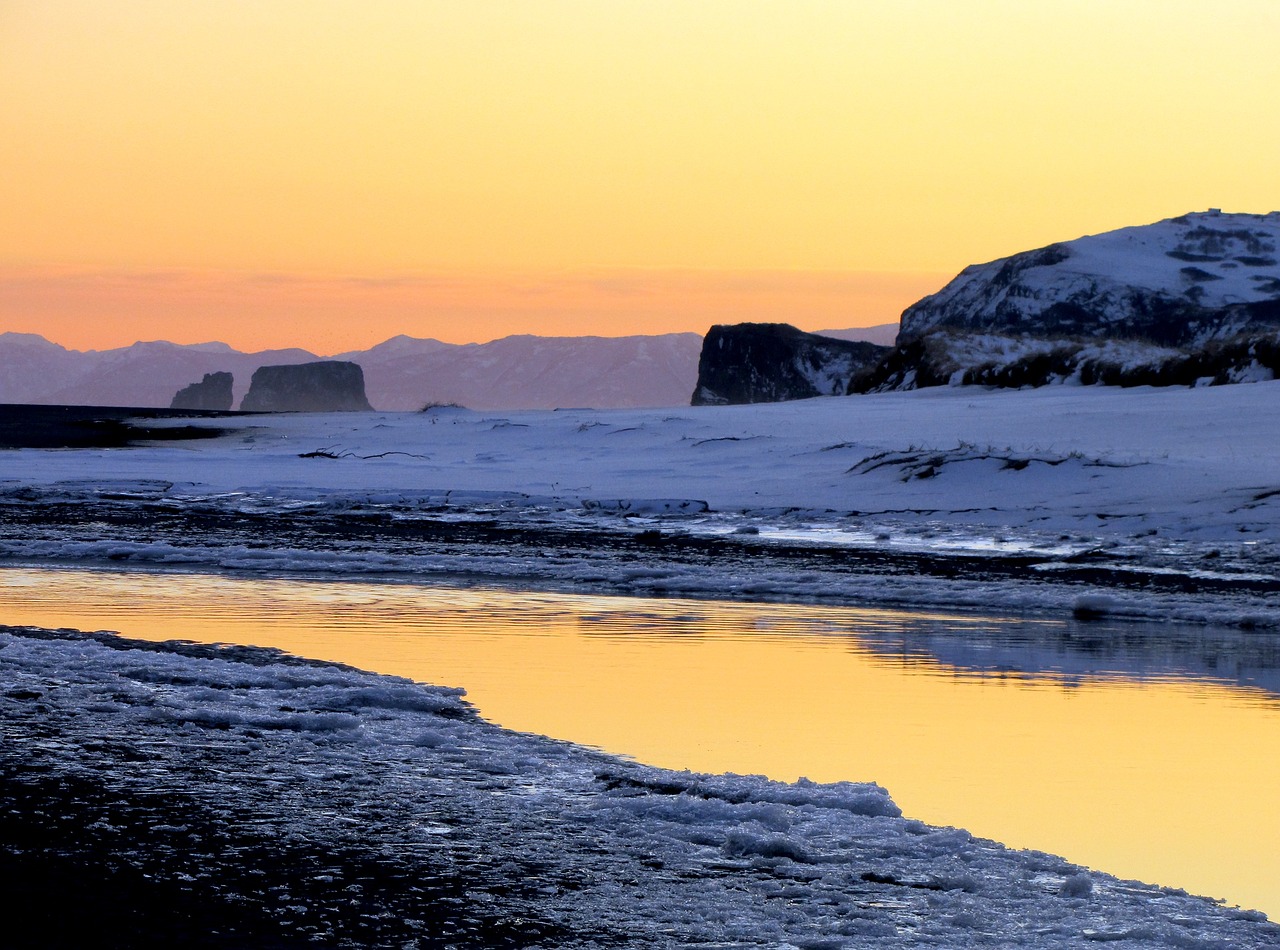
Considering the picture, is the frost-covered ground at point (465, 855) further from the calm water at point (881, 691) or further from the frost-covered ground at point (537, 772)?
the calm water at point (881, 691)

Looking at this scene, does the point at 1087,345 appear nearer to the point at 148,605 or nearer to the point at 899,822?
the point at 148,605

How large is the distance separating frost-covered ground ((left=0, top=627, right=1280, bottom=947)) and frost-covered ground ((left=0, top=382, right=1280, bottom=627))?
5925mm

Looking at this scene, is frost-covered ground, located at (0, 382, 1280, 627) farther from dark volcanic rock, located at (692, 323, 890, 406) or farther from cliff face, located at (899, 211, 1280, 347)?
cliff face, located at (899, 211, 1280, 347)

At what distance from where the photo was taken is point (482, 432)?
109ft

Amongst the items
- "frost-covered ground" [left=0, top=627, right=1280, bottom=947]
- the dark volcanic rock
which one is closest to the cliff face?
the dark volcanic rock

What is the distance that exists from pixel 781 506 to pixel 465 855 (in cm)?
1449

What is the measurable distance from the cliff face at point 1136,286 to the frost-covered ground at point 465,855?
9309 cm

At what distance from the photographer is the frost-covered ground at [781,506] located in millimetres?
12391

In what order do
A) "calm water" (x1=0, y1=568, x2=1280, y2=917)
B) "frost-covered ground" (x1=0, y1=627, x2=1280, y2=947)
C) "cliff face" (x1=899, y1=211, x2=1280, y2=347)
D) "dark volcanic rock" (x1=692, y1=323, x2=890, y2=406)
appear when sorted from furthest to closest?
"cliff face" (x1=899, y1=211, x2=1280, y2=347), "dark volcanic rock" (x1=692, y1=323, x2=890, y2=406), "calm water" (x1=0, y1=568, x2=1280, y2=917), "frost-covered ground" (x1=0, y1=627, x2=1280, y2=947)

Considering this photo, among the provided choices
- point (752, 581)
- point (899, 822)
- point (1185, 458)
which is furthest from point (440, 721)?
point (1185, 458)

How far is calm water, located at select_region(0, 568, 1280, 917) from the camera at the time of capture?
5145mm

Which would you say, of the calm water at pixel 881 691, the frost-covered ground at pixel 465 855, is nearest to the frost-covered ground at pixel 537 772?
the frost-covered ground at pixel 465 855

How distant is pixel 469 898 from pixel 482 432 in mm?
29486

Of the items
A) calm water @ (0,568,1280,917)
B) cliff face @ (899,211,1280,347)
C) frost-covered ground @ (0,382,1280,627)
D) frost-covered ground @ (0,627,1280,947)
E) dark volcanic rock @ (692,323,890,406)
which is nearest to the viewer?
frost-covered ground @ (0,627,1280,947)
